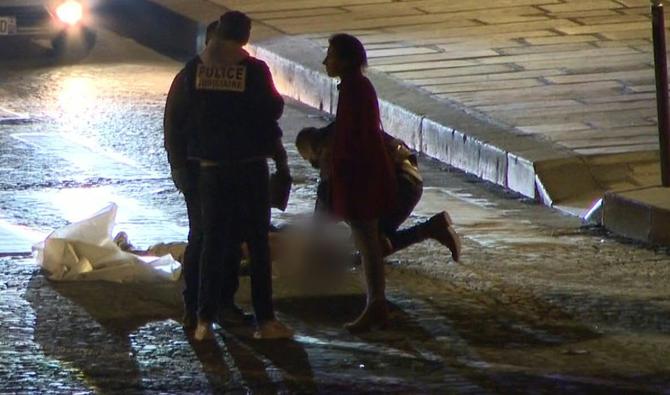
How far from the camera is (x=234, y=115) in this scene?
7.86 metres

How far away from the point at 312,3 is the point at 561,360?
11.0m

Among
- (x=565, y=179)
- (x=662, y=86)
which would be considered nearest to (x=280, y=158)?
(x=662, y=86)

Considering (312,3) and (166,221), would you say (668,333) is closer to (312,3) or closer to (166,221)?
(166,221)

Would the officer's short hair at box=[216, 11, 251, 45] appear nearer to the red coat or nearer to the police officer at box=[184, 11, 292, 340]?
the police officer at box=[184, 11, 292, 340]

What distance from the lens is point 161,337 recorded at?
8164mm

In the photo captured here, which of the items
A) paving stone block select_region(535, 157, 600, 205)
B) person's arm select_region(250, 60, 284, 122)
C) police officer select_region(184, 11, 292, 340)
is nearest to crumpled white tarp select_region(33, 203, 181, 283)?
police officer select_region(184, 11, 292, 340)

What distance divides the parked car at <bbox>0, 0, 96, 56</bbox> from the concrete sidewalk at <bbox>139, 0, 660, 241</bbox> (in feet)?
3.70

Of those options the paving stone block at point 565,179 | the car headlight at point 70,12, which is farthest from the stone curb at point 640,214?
the car headlight at point 70,12

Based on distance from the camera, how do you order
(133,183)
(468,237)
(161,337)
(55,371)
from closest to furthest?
(55,371)
(161,337)
(468,237)
(133,183)

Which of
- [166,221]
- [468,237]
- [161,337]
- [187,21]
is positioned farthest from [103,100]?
[161,337]

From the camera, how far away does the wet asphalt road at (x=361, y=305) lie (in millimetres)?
7457

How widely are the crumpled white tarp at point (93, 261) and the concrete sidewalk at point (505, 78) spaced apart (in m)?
3.07

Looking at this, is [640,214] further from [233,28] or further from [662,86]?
[233,28]

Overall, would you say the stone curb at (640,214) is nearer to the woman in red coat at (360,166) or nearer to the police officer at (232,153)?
the woman in red coat at (360,166)
